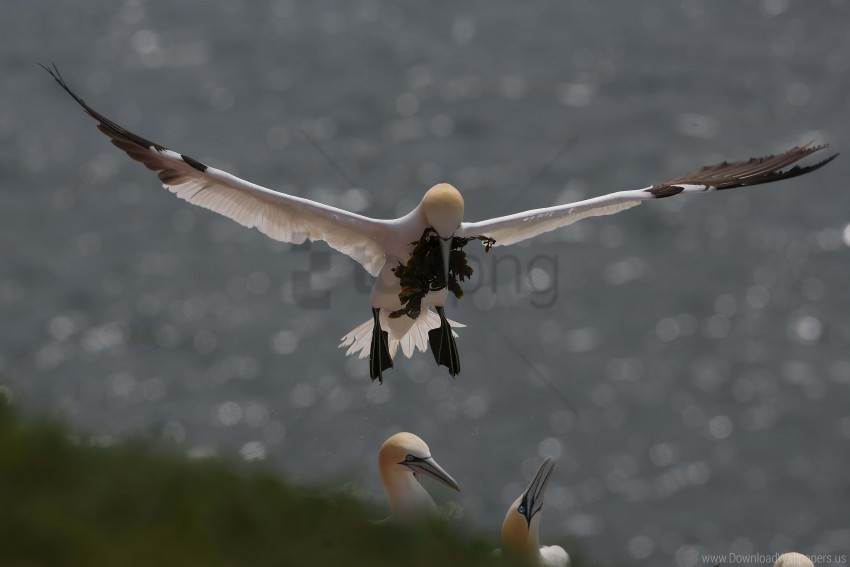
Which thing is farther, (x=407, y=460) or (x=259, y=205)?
(x=407, y=460)

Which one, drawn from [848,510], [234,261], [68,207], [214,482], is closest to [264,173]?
[234,261]

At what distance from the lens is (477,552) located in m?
7.39

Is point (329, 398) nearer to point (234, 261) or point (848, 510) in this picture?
point (234, 261)

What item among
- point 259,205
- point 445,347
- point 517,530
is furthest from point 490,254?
point 445,347

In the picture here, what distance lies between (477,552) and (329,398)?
49.4ft

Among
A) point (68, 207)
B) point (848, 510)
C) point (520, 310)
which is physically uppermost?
point (68, 207)

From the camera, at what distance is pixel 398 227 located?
31.9 ft

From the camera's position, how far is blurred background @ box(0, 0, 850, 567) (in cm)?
2161

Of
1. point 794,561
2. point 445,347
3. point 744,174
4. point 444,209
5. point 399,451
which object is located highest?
point 744,174

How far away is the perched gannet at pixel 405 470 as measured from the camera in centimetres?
1041

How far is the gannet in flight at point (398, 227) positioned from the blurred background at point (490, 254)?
8.87 metres

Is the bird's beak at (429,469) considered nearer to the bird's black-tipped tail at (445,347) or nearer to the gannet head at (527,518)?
the gannet head at (527,518)

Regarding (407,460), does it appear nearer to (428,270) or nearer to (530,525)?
(530,525)

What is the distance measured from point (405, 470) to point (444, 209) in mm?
2596
